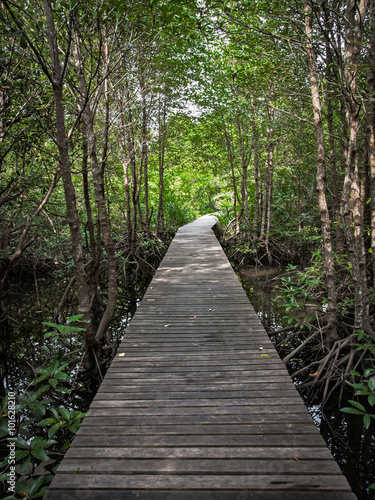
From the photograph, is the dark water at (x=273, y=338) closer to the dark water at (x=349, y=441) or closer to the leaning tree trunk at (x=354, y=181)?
the dark water at (x=349, y=441)

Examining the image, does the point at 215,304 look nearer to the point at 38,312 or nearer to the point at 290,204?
the point at 38,312

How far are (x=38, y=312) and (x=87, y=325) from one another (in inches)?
172

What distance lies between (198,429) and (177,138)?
438 inches

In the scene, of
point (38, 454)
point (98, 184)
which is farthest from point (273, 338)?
point (38, 454)

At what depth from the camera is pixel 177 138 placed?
467 inches

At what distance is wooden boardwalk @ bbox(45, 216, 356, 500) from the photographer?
178 cm

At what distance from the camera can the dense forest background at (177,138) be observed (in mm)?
3652

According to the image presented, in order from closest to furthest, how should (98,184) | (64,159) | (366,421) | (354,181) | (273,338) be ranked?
(366,421) < (64,159) < (354,181) < (98,184) < (273,338)

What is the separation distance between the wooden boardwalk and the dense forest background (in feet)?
1.38

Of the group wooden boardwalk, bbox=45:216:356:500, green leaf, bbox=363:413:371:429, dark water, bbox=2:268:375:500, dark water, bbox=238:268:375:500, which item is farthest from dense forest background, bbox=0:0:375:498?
wooden boardwalk, bbox=45:216:356:500

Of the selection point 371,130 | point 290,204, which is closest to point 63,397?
point 371,130

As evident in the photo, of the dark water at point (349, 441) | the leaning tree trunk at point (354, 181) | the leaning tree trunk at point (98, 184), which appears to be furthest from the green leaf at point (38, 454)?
the leaning tree trunk at point (354, 181)

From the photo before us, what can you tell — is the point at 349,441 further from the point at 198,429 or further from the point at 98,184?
the point at 98,184

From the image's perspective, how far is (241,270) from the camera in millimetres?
11133
